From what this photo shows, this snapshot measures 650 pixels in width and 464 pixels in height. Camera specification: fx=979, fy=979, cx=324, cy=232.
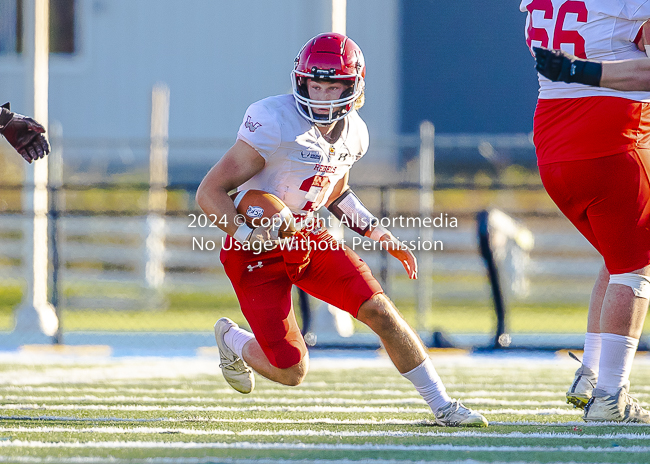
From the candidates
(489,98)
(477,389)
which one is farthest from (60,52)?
(477,389)

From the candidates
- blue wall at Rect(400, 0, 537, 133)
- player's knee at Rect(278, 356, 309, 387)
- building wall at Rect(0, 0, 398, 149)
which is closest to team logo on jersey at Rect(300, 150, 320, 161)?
player's knee at Rect(278, 356, 309, 387)

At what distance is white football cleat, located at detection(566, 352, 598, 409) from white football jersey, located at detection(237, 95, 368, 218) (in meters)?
1.22

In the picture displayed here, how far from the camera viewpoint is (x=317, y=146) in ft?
12.1

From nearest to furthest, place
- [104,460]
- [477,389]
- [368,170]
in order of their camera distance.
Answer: [104,460] < [477,389] < [368,170]

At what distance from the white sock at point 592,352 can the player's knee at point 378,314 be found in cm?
85

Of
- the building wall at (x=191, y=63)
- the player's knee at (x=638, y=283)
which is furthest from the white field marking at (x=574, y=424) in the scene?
the building wall at (x=191, y=63)

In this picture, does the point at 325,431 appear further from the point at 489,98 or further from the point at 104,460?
the point at 489,98

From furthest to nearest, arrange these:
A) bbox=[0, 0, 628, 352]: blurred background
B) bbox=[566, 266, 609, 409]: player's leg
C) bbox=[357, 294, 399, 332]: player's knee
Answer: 1. bbox=[0, 0, 628, 352]: blurred background
2. bbox=[566, 266, 609, 409]: player's leg
3. bbox=[357, 294, 399, 332]: player's knee

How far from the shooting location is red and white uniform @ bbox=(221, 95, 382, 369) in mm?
3602

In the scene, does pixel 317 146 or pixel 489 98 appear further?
pixel 489 98

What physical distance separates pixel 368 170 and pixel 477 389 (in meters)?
9.48

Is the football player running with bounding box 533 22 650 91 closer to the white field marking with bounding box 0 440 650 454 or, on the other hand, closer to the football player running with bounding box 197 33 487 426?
the football player running with bounding box 197 33 487 426

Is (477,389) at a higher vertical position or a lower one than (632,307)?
Answer: lower

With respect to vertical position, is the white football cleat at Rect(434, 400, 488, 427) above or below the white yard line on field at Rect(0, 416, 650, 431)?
above
